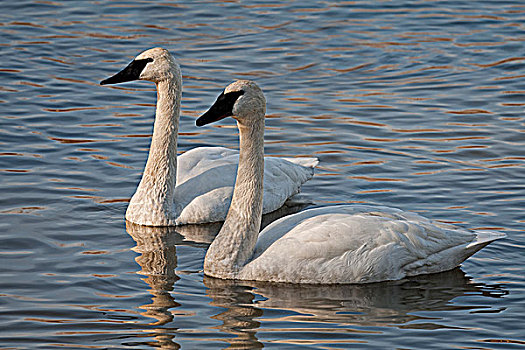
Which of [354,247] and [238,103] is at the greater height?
[238,103]

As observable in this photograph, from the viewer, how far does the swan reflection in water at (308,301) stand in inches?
320

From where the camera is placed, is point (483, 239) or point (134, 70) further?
point (134, 70)

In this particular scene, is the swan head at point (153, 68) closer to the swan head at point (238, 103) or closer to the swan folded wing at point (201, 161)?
the swan folded wing at point (201, 161)

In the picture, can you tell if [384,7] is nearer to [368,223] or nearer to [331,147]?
[331,147]

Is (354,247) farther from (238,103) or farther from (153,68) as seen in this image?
(153,68)

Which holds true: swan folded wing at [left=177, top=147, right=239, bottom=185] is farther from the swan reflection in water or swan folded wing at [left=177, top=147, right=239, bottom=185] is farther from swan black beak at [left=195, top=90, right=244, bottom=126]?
swan black beak at [left=195, top=90, right=244, bottom=126]

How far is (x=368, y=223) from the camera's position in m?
8.98

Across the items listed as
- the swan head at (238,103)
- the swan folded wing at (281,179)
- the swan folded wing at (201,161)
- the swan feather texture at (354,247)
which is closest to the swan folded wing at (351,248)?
the swan feather texture at (354,247)

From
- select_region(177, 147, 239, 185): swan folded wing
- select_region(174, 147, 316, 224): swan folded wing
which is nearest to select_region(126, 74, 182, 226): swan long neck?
select_region(174, 147, 316, 224): swan folded wing

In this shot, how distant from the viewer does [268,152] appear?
12.8 metres

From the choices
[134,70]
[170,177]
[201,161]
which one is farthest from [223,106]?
[201,161]

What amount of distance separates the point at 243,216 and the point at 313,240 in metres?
0.68

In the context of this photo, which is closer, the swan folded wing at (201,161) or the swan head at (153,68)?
the swan head at (153,68)

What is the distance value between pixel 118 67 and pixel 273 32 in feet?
10.2
